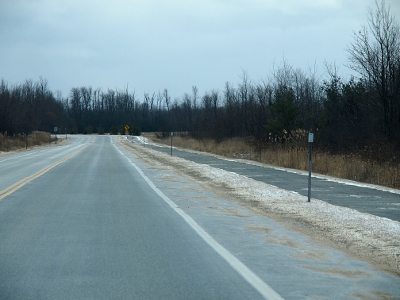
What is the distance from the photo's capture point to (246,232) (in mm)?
9703

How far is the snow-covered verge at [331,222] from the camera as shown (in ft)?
27.3

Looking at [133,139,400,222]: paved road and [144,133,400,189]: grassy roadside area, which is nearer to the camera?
[133,139,400,222]: paved road

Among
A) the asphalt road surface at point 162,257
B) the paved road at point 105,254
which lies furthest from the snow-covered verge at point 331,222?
the paved road at point 105,254

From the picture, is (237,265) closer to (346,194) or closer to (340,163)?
(346,194)

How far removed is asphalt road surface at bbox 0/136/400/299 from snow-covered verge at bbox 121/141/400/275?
1.56 ft

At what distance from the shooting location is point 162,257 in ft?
24.9

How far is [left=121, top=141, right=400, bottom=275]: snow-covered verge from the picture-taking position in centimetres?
831

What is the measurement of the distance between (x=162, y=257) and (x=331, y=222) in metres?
4.66

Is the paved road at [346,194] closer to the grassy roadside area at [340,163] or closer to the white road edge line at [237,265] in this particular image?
the grassy roadside area at [340,163]

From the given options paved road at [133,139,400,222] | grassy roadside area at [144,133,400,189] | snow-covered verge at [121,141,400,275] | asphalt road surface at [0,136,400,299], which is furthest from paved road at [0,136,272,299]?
grassy roadside area at [144,133,400,189]

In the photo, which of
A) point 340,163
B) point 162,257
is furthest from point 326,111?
point 162,257

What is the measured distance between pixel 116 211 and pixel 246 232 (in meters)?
3.61

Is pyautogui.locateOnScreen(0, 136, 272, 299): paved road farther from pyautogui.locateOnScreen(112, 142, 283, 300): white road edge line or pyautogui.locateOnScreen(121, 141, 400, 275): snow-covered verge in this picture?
pyautogui.locateOnScreen(121, 141, 400, 275): snow-covered verge

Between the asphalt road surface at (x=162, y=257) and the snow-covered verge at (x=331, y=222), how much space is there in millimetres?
476
